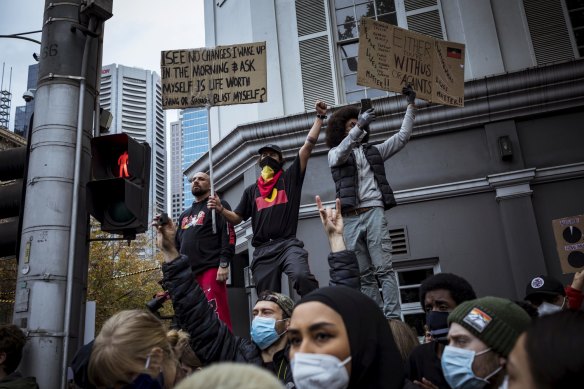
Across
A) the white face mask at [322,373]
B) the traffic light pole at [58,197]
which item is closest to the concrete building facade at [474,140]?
the traffic light pole at [58,197]

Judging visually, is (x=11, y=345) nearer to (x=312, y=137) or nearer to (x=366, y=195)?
(x=312, y=137)

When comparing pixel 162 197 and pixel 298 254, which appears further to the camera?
pixel 162 197

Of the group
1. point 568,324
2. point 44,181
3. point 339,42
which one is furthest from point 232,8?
point 568,324

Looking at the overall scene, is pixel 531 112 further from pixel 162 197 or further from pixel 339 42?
pixel 162 197

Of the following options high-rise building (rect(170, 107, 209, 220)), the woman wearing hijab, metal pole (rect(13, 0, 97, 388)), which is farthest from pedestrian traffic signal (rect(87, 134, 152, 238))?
high-rise building (rect(170, 107, 209, 220))

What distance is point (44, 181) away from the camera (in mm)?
4242

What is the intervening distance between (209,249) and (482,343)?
3.67 metres

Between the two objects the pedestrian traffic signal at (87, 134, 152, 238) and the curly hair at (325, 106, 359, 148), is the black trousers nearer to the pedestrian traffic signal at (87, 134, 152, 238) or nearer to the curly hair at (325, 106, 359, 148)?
the curly hair at (325, 106, 359, 148)

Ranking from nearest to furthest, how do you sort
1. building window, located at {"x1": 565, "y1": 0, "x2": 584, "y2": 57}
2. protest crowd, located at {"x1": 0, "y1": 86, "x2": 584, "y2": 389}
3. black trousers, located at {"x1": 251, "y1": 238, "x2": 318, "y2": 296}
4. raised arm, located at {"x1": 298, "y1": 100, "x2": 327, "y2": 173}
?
protest crowd, located at {"x1": 0, "y1": 86, "x2": 584, "y2": 389} < black trousers, located at {"x1": 251, "y1": 238, "x2": 318, "y2": 296} < raised arm, located at {"x1": 298, "y1": 100, "x2": 327, "y2": 173} < building window, located at {"x1": 565, "y1": 0, "x2": 584, "y2": 57}

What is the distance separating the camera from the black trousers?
5009mm

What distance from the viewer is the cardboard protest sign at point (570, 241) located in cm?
587

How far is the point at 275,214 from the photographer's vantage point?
17.8ft

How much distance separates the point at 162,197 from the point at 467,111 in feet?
175

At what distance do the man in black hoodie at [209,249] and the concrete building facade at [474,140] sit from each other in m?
3.63
